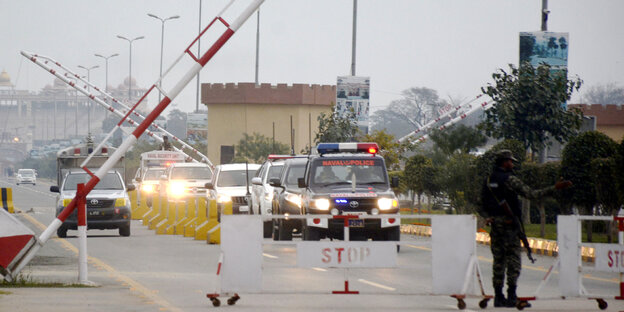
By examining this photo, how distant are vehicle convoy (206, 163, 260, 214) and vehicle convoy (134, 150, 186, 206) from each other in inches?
440

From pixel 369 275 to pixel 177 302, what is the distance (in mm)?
4788

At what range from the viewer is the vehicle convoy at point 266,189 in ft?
94.0

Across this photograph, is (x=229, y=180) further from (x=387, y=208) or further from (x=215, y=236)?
(x=387, y=208)

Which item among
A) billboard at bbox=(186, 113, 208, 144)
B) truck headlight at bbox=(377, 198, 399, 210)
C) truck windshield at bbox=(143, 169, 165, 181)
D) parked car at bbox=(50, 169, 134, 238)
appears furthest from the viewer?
billboard at bbox=(186, 113, 208, 144)

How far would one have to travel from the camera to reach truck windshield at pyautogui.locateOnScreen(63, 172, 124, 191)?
31562 millimetres

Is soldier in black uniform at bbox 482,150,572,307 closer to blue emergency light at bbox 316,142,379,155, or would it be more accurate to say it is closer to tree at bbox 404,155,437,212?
blue emergency light at bbox 316,142,379,155

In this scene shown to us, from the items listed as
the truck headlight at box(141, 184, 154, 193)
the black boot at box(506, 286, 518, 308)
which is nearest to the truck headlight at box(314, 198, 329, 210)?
the black boot at box(506, 286, 518, 308)

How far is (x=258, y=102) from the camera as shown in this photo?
79688 millimetres

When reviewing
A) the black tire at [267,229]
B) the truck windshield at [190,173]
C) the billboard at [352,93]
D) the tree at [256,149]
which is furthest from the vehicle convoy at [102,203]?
the tree at [256,149]

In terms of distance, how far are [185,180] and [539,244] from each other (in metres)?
18.5

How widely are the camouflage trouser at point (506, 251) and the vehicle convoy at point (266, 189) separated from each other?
14585mm

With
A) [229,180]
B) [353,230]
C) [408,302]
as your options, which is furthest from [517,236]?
[229,180]

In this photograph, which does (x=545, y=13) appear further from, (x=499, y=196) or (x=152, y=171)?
(x=499, y=196)

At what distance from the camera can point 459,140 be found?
48562mm
